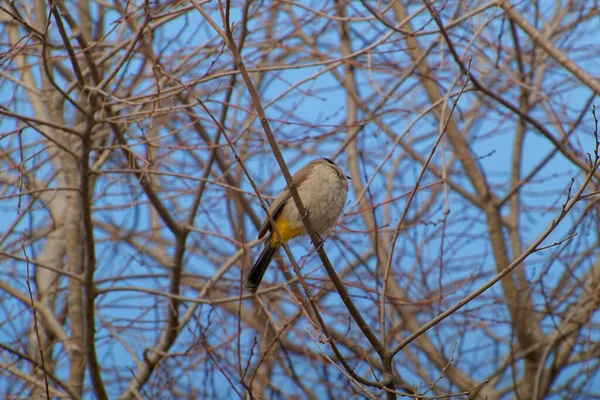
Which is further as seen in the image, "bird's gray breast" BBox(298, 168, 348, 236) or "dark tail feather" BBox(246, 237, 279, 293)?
"bird's gray breast" BBox(298, 168, 348, 236)

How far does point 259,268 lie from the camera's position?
4371 mm

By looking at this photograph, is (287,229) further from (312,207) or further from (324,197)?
(324,197)

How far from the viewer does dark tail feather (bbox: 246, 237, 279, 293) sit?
4.32 meters

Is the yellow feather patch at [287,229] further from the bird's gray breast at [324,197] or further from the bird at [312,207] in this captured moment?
the bird's gray breast at [324,197]

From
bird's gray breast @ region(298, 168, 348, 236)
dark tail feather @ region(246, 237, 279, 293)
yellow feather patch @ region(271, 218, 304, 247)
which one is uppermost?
bird's gray breast @ region(298, 168, 348, 236)

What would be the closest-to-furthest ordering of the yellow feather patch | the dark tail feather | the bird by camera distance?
the dark tail feather → the bird → the yellow feather patch

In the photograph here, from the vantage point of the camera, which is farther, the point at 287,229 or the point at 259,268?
the point at 287,229

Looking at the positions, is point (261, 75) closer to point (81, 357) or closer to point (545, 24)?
point (545, 24)

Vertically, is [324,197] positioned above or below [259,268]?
above

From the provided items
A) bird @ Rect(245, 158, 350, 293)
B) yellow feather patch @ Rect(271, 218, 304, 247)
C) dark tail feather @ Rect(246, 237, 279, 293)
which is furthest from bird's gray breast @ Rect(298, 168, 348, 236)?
dark tail feather @ Rect(246, 237, 279, 293)

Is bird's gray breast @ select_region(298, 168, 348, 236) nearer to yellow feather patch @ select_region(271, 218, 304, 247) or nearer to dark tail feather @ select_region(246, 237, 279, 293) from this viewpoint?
yellow feather patch @ select_region(271, 218, 304, 247)

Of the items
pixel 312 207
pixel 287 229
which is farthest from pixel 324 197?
pixel 287 229

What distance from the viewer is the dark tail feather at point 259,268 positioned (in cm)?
432

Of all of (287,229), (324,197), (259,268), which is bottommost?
(259,268)
